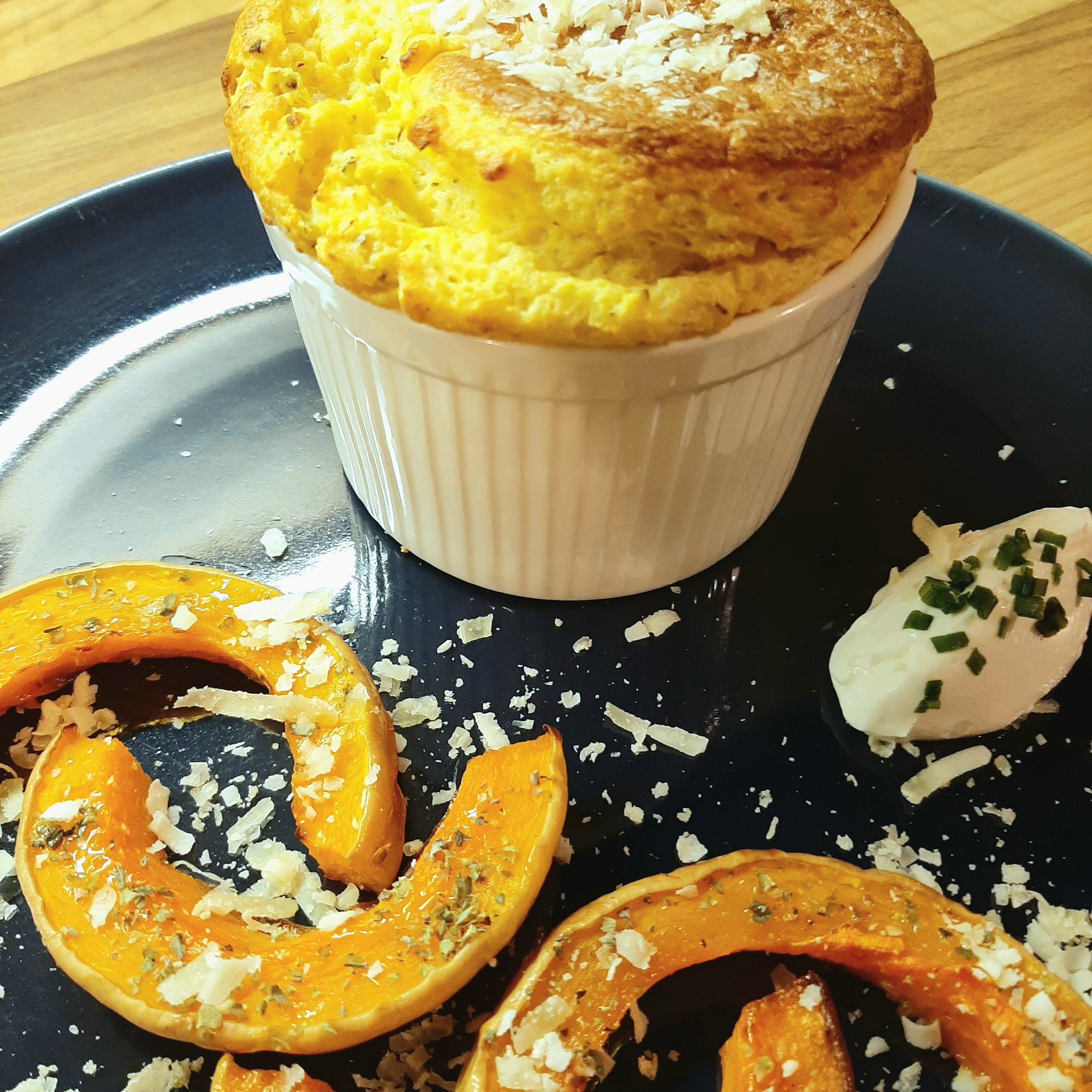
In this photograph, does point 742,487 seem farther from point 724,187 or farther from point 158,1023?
point 158,1023

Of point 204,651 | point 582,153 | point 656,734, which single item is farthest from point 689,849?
point 582,153

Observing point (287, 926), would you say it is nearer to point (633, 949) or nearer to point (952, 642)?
point (633, 949)

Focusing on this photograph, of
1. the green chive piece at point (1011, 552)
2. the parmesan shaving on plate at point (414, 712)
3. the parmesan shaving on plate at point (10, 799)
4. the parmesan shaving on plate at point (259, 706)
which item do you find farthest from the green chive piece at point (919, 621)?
the parmesan shaving on plate at point (10, 799)

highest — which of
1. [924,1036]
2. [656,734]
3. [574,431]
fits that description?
[574,431]

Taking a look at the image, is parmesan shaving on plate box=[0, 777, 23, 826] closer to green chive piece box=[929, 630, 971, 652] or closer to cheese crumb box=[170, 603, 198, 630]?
cheese crumb box=[170, 603, 198, 630]

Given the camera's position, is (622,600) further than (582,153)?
Yes

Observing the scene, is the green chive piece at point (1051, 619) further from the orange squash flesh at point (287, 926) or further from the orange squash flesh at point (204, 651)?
the orange squash flesh at point (204, 651)

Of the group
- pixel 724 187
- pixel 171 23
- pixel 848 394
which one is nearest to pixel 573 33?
pixel 724 187
